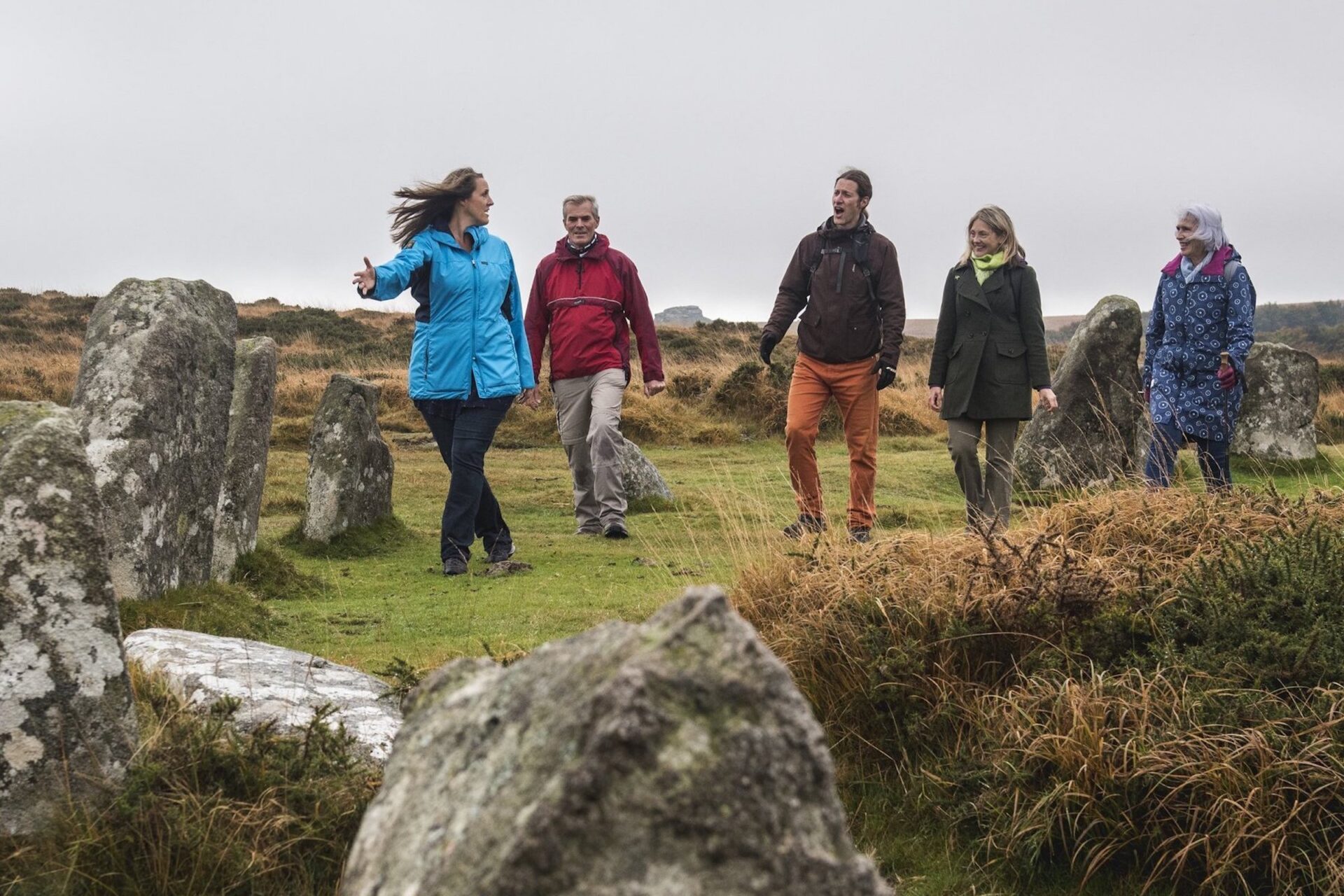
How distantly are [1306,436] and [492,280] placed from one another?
12.0m

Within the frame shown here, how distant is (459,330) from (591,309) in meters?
1.97

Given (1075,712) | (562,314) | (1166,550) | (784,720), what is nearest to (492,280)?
(562,314)

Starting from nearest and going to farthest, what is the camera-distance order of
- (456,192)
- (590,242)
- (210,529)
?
(210,529) < (456,192) < (590,242)

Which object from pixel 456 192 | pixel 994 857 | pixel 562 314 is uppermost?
pixel 456 192

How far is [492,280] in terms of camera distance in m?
9.20

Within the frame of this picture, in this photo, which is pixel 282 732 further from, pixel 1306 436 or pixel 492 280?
pixel 1306 436

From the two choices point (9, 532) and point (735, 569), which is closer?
point (9, 532)

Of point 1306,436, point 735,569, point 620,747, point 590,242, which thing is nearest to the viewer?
point 620,747

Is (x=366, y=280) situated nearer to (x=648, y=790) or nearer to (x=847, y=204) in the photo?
(x=847, y=204)

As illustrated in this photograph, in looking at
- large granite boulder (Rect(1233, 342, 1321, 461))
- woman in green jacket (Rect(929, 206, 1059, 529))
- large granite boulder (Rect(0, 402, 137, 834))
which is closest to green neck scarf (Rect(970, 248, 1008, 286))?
woman in green jacket (Rect(929, 206, 1059, 529))

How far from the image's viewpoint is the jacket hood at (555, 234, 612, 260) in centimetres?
1077

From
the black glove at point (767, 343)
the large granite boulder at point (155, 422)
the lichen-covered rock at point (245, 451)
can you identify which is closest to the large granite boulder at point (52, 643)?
the large granite boulder at point (155, 422)

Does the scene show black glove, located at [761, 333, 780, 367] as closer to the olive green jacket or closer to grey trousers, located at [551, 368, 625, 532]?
the olive green jacket

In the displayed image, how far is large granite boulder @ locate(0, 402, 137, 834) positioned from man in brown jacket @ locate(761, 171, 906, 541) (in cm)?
613
